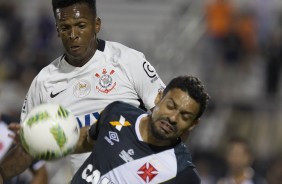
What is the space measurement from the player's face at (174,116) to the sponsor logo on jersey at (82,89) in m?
1.08

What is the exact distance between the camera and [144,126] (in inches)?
256

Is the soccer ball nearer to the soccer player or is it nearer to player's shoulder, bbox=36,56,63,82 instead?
the soccer player

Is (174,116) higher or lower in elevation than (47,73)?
higher

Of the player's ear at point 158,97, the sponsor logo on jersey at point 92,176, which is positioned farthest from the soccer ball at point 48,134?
the player's ear at point 158,97

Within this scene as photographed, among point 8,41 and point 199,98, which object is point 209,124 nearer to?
point 8,41

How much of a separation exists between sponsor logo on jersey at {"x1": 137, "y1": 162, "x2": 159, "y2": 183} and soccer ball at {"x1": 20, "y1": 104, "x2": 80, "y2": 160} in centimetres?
54

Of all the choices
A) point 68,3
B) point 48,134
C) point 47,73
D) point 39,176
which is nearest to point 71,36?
point 68,3

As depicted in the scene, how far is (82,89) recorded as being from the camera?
7270 millimetres

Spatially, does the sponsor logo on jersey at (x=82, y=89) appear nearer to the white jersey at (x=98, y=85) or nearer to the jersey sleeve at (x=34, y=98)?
the white jersey at (x=98, y=85)

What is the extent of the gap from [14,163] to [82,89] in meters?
0.83

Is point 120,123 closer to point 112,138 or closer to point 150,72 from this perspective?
point 112,138

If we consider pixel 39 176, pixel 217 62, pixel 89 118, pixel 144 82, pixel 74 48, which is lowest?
pixel 217 62

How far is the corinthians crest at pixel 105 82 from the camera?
23.6 ft

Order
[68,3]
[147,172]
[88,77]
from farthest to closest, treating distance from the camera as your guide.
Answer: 1. [88,77]
2. [68,3]
3. [147,172]
